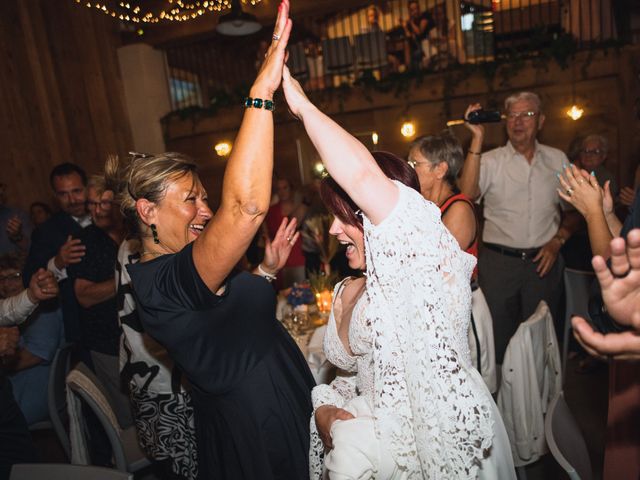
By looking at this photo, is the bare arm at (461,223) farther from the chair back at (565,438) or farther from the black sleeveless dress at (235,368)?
the black sleeveless dress at (235,368)

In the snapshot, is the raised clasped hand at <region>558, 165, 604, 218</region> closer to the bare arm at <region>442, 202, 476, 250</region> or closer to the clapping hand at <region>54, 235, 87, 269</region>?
the bare arm at <region>442, 202, 476, 250</region>

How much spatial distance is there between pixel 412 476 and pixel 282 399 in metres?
0.48

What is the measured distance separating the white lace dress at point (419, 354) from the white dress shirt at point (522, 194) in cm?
252

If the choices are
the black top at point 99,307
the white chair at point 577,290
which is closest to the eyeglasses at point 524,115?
the white chair at point 577,290

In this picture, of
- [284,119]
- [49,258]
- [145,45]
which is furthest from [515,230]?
[145,45]

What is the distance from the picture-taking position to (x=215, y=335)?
119 cm

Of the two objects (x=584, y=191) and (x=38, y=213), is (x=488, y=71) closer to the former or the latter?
(x=584, y=191)

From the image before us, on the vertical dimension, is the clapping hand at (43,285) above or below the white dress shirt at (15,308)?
above

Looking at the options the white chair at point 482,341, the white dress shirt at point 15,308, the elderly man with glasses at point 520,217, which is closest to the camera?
the white chair at point 482,341

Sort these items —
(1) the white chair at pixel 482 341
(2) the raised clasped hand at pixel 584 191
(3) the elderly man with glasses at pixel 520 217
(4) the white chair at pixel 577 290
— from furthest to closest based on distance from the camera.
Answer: (3) the elderly man with glasses at pixel 520 217, (4) the white chair at pixel 577 290, (1) the white chair at pixel 482 341, (2) the raised clasped hand at pixel 584 191

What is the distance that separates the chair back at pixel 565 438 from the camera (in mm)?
1203

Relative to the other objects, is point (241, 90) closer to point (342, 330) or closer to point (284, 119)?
point (284, 119)

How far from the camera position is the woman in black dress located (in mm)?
1120

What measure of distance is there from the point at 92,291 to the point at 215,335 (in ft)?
5.72
